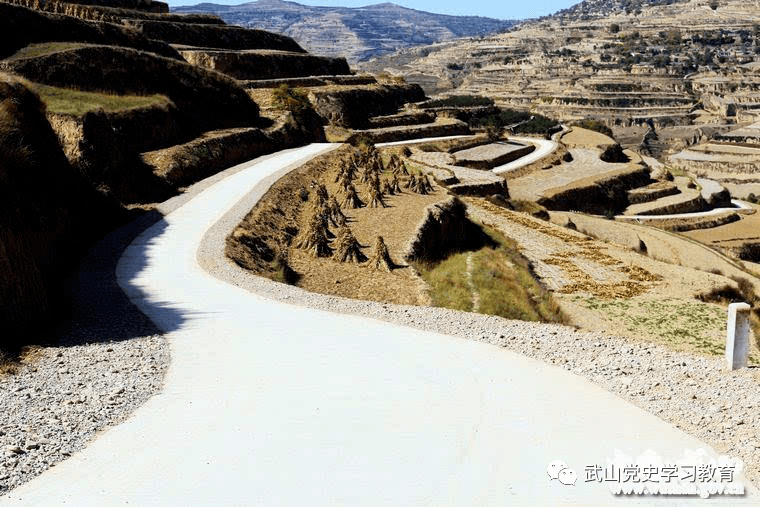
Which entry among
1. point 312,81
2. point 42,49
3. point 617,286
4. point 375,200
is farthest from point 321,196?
point 312,81

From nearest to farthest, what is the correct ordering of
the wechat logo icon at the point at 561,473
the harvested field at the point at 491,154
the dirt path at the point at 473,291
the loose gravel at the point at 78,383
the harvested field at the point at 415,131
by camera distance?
1. the wechat logo icon at the point at 561,473
2. the loose gravel at the point at 78,383
3. the dirt path at the point at 473,291
4. the harvested field at the point at 491,154
5. the harvested field at the point at 415,131

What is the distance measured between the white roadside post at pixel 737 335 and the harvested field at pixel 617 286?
4.60m

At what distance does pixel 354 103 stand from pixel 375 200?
23877 mm

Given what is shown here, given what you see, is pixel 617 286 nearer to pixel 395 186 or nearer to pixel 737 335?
pixel 395 186

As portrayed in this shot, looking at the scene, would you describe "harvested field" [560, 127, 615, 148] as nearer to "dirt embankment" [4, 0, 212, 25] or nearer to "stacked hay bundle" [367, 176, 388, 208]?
"dirt embankment" [4, 0, 212, 25]

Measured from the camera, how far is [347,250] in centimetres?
1725

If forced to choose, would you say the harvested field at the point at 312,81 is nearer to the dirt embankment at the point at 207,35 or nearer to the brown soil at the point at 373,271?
the dirt embankment at the point at 207,35

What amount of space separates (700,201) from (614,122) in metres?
54.0

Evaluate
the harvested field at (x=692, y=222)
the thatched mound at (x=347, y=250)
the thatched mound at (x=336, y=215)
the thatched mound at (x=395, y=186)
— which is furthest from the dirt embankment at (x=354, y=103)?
the thatched mound at (x=347, y=250)

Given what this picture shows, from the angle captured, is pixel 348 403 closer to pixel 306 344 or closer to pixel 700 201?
pixel 306 344

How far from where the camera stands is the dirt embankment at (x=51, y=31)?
81.8ft

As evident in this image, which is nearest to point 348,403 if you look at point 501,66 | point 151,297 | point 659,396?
point 659,396

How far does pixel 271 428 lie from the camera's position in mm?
8453

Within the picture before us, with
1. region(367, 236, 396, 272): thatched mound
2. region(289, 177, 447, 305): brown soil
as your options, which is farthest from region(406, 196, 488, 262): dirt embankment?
region(367, 236, 396, 272): thatched mound
